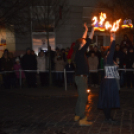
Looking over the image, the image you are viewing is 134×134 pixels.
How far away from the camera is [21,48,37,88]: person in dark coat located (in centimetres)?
1555

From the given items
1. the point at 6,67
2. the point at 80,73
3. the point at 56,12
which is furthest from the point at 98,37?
the point at 80,73

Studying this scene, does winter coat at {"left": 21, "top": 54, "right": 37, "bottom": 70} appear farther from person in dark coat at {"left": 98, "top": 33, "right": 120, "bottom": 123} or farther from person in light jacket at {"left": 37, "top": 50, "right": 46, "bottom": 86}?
person in dark coat at {"left": 98, "top": 33, "right": 120, "bottom": 123}

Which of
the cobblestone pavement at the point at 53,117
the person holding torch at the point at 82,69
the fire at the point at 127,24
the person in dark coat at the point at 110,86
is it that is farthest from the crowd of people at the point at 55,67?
the person holding torch at the point at 82,69

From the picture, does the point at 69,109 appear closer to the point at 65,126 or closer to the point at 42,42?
the point at 65,126

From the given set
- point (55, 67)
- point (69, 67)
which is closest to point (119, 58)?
point (69, 67)

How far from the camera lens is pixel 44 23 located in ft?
53.2

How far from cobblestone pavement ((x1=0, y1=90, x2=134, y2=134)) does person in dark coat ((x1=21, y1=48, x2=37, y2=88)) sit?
335 cm

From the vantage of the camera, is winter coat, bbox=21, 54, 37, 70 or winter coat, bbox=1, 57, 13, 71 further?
winter coat, bbox=1, 57, 13, 71

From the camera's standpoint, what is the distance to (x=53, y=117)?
8648 mm

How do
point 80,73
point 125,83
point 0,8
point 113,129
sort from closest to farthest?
point 113,129, point 80,73, point 125,83, point 0,8

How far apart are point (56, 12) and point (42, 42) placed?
7.22 m

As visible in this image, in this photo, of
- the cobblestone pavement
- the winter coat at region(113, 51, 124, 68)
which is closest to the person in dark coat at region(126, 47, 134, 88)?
the winter coat at region(113, 51, 124, 68)

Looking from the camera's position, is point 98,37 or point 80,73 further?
point 98,37

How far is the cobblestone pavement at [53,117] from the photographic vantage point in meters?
7.24
